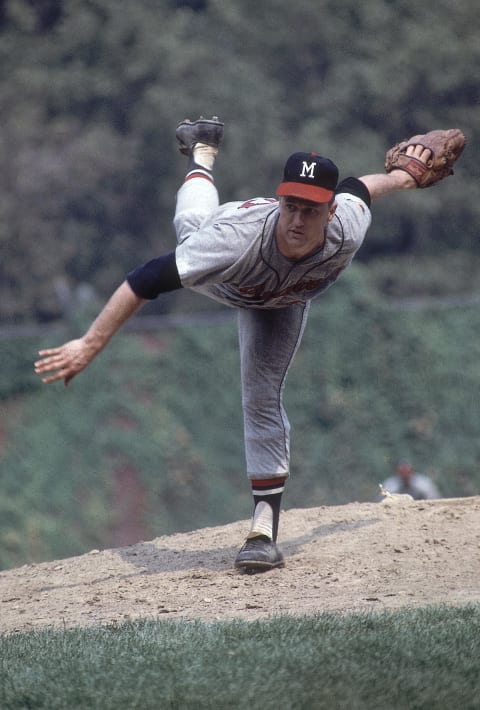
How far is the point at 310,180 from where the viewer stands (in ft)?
16.0

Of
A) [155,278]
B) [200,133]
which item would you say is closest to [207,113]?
[200,133]

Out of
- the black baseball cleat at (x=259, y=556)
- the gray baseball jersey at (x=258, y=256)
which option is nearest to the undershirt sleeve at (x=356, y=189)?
the gray baseball jersey at (x=258, y=256)

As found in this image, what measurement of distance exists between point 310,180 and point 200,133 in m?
1.38

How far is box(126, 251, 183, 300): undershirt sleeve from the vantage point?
4812mm

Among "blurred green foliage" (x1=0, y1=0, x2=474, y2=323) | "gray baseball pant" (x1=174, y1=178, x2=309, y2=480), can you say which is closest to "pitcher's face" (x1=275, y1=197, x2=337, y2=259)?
"gray baseball pant" (x1=174, y1=178, x2=309, y2=480)

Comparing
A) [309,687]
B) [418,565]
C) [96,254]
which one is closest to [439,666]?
[309,687]

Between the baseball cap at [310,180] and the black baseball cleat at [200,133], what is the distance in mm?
1212

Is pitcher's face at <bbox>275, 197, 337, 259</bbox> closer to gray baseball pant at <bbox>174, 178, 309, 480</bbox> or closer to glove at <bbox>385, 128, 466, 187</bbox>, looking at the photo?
gray baseball pant at <bbox>174, 178, 309, 480</bbox>

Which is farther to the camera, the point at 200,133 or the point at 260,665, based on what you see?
the point at 200,133

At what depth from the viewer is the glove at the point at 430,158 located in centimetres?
574

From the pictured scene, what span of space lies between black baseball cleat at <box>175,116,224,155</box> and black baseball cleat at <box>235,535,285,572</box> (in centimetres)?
209

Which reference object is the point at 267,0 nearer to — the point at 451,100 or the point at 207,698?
the point at 451,100

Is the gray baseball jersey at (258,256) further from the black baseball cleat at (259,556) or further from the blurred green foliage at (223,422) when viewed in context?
the blurred green foliage at (223,422)

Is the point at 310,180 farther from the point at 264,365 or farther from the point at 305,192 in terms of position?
the point at 264,365
